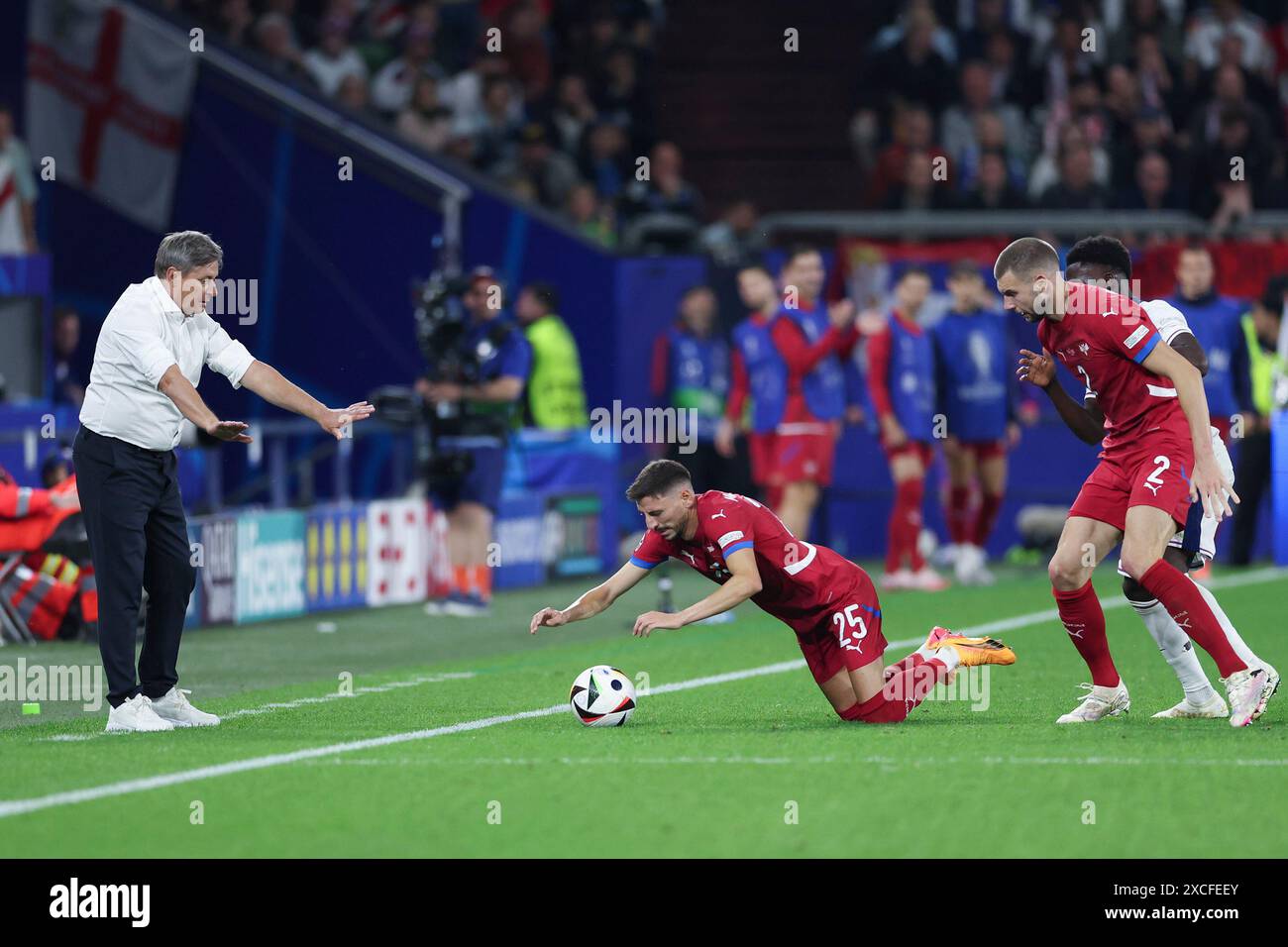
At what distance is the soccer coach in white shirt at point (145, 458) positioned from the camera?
8.68m

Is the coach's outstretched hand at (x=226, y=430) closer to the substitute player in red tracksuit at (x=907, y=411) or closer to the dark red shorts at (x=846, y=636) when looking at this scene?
the dark red shorts at (x=846, y=636)

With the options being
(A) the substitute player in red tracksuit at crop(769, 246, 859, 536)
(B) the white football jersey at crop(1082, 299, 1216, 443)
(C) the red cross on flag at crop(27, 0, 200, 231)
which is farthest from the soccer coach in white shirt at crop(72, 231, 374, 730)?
(C) the red cross on flag at crop(27, 0, 200, 231)

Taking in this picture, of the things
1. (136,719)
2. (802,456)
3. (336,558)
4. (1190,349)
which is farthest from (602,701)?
(802,456)

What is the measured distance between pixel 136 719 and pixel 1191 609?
13.9 ft

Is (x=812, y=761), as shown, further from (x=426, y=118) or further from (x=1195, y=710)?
(x=426, y=118)

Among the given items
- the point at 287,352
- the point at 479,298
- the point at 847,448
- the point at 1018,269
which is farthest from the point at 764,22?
the point at 1018,269

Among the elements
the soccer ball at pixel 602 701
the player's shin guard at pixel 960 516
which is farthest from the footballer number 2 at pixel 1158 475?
the player's shin guard at pixel 960 516

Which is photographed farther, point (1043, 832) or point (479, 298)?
point (479, 298)

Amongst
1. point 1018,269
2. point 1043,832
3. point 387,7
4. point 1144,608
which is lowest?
point 1043,832

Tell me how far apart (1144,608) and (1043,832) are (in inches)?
94.9

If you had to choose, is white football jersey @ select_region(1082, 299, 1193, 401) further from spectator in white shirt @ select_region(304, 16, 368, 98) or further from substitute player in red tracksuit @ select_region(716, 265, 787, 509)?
spectator in white shirt @ select_region(304, 16, 368, 98)

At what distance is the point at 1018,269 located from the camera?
8.22 m

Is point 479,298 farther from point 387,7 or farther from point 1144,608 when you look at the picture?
point 387,7

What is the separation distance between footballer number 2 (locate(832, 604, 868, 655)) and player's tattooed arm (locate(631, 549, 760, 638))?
448 mm
